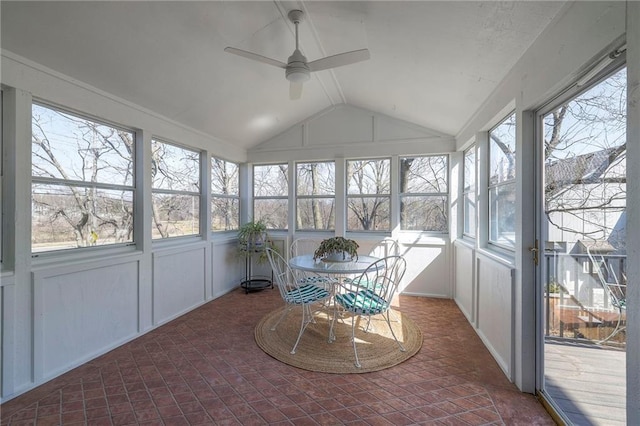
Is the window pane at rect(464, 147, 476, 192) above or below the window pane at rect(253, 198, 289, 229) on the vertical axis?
above

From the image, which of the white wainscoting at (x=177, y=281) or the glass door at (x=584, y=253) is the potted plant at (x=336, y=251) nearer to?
the glass door at (x=584, y=253)

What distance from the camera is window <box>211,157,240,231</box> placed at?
4363 mm

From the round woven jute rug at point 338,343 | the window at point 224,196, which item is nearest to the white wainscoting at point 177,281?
the window at point 224,196

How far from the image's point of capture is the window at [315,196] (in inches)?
186

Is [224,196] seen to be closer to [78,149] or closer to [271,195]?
[271,195]

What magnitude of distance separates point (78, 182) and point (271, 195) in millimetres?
2839

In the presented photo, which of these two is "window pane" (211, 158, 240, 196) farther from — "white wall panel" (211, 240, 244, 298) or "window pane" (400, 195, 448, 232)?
→ "window pane" (400, 195, 448, 232)

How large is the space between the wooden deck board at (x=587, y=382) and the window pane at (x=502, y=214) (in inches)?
35.1

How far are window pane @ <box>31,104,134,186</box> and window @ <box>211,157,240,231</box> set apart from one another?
143 cm

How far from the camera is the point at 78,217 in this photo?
2.52 m

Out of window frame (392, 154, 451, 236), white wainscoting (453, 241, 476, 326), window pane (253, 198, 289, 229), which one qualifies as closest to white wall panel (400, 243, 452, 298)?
white wainscoting (453, 241, 476, 326)

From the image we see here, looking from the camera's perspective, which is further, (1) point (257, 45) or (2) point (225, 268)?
(2) point (225, 268)

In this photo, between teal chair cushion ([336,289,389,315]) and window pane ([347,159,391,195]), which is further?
window pane ([347,159,391,195])

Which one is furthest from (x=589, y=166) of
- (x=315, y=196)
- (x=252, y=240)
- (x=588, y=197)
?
(x=252, y=240)
